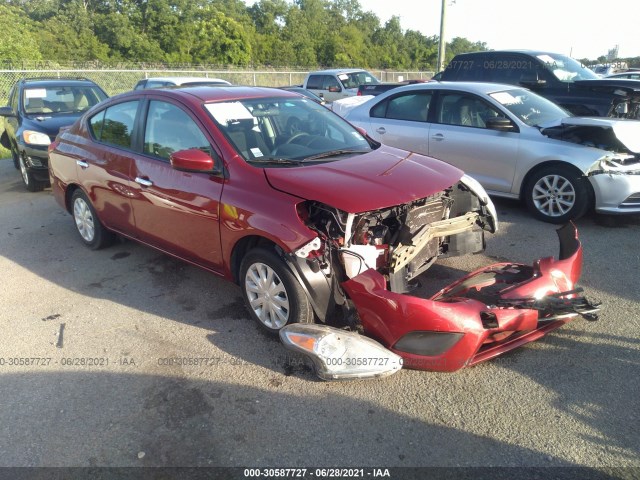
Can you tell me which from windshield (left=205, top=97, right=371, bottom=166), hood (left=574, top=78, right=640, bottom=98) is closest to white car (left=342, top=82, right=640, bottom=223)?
hood (left=574, top=78, right=640, bottom=98)

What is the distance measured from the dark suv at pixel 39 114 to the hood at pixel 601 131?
7406 millimetres

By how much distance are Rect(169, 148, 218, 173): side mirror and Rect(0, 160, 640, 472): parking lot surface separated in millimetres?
1210

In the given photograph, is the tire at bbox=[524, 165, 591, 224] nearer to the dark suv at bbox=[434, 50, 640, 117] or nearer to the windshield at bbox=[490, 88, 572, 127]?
the windshield at bbox=[490, 88, 572, 127]

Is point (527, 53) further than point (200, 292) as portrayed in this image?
Yes

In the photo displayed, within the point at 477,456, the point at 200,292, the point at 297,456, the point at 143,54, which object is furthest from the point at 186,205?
the point at 143,54

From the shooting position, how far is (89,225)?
5.66 metres

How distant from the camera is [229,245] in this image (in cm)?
391

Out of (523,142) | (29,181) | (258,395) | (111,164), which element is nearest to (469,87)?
(523,142)

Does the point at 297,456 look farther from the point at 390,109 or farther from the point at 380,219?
the point at 390,109

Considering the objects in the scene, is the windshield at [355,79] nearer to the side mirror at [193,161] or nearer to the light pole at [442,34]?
the light pole at [442,34]

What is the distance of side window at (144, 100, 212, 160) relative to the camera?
418cm

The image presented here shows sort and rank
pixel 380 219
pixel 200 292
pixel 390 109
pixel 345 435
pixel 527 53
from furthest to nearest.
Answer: pixel 527 53, pixel 390 109, pixel 200 292, pixel 380 219, pixel 345 435

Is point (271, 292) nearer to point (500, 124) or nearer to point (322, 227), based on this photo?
point (322, 227)

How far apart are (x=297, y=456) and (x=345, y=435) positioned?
11.5 inches
